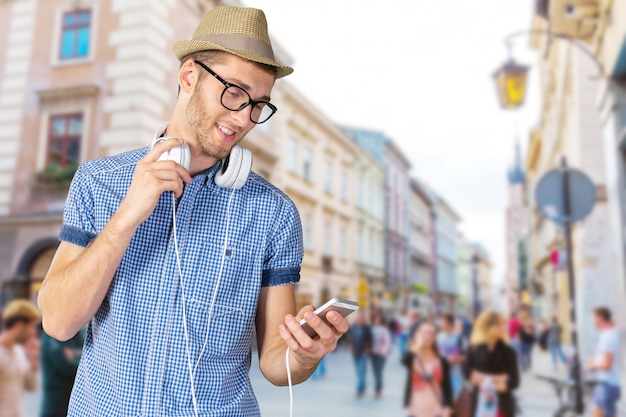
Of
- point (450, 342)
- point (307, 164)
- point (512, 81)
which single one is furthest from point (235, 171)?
point (307, 164)

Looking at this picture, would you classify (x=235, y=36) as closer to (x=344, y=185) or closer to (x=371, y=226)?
(x=344, y=185)

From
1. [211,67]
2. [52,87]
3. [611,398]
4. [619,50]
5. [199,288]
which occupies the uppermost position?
[52,87]

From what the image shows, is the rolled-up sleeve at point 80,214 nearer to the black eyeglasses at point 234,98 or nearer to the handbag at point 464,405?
the black eyeglasses at point 234,98

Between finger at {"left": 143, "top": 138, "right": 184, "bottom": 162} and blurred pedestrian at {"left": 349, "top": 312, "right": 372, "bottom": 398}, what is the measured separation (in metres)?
11.6

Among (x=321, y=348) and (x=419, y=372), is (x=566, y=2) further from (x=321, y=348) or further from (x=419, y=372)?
(x=321, y=348)

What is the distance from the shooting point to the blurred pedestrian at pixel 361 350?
1245 cm

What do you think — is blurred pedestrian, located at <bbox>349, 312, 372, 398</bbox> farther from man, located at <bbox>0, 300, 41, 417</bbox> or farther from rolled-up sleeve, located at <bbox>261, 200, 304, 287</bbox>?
rolled-up sleeve, located at <bbox>261, 200, 304, 287</bbox>

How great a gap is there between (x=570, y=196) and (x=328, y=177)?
2651 cm

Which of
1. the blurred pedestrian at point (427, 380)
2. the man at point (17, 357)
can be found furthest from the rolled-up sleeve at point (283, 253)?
the blurred pedestrian at point (427, 380)

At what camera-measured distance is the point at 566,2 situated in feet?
27.3

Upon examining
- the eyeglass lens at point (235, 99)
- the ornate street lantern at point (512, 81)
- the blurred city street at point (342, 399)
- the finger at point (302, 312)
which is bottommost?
the blurred city street at point (342, 399)

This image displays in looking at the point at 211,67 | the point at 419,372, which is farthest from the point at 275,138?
the point at 211,67

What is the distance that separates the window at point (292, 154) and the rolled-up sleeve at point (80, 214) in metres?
25.3

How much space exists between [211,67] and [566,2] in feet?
26.8
